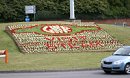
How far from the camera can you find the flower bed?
3950 cm

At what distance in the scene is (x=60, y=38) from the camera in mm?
41969

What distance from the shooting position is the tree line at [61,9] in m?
68.4

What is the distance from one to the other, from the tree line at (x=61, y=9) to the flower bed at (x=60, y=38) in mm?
22053

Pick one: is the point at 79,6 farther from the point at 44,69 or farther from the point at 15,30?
the point at 44,69

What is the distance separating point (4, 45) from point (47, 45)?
3931mm

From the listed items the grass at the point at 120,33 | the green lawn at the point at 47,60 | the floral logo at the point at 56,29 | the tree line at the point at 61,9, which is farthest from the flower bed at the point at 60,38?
the tree line at the point at 61,9

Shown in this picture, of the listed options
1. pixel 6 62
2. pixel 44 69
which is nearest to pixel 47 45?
pixel 6 62

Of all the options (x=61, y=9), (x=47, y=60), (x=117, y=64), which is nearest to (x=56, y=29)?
(x=47, y=60)

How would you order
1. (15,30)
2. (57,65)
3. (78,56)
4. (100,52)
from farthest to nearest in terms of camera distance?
(15,30), (100,52), (78,56), (57,65)

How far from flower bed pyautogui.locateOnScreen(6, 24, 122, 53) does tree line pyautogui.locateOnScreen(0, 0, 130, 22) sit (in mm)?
22053

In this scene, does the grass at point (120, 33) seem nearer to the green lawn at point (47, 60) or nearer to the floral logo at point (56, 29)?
the green lawn at point (47, 60)

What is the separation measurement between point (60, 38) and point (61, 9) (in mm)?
29035

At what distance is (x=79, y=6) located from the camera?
72000 mm

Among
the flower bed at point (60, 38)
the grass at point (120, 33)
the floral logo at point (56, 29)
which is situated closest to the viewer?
the flower bed at point (60, 38)
